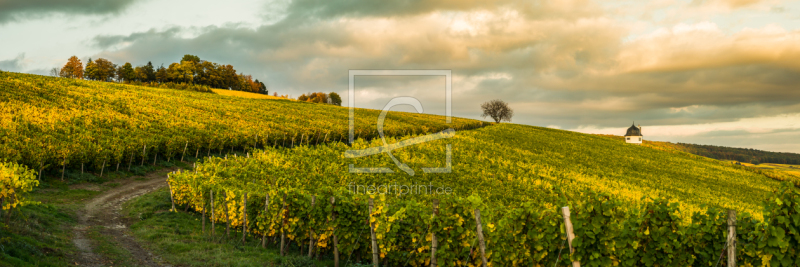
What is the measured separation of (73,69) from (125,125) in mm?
83531

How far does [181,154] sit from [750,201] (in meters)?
47.9

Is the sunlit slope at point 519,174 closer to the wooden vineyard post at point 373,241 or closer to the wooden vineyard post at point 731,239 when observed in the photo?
the wooden vineyard post at point 373,241

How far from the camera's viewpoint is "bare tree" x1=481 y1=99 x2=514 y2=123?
100 m

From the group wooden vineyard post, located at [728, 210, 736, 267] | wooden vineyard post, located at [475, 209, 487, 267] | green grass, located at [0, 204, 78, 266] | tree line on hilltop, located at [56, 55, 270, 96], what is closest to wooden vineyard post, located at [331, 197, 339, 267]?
wooden vineyard post, located at [475, 209, 487, 267]

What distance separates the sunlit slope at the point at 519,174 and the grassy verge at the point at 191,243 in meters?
2.36

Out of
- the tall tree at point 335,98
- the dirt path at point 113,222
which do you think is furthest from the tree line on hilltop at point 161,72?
the dirt path at point 113,222

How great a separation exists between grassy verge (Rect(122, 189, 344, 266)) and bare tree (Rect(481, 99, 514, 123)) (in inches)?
3540

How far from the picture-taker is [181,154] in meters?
33.2

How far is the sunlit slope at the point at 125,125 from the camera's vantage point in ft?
80.8

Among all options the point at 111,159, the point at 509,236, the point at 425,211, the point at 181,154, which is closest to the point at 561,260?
the point at 509,236

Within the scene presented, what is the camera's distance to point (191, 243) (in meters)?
12.7

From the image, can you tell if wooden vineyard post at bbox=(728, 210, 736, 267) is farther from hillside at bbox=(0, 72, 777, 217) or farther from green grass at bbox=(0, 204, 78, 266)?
green grass at bbox=(0, 204, 78, 266)

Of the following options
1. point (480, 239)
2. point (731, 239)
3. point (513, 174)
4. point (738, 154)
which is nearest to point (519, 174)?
point (513, 174)

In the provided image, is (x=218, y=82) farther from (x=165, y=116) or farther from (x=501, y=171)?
(x=501, y=171)
